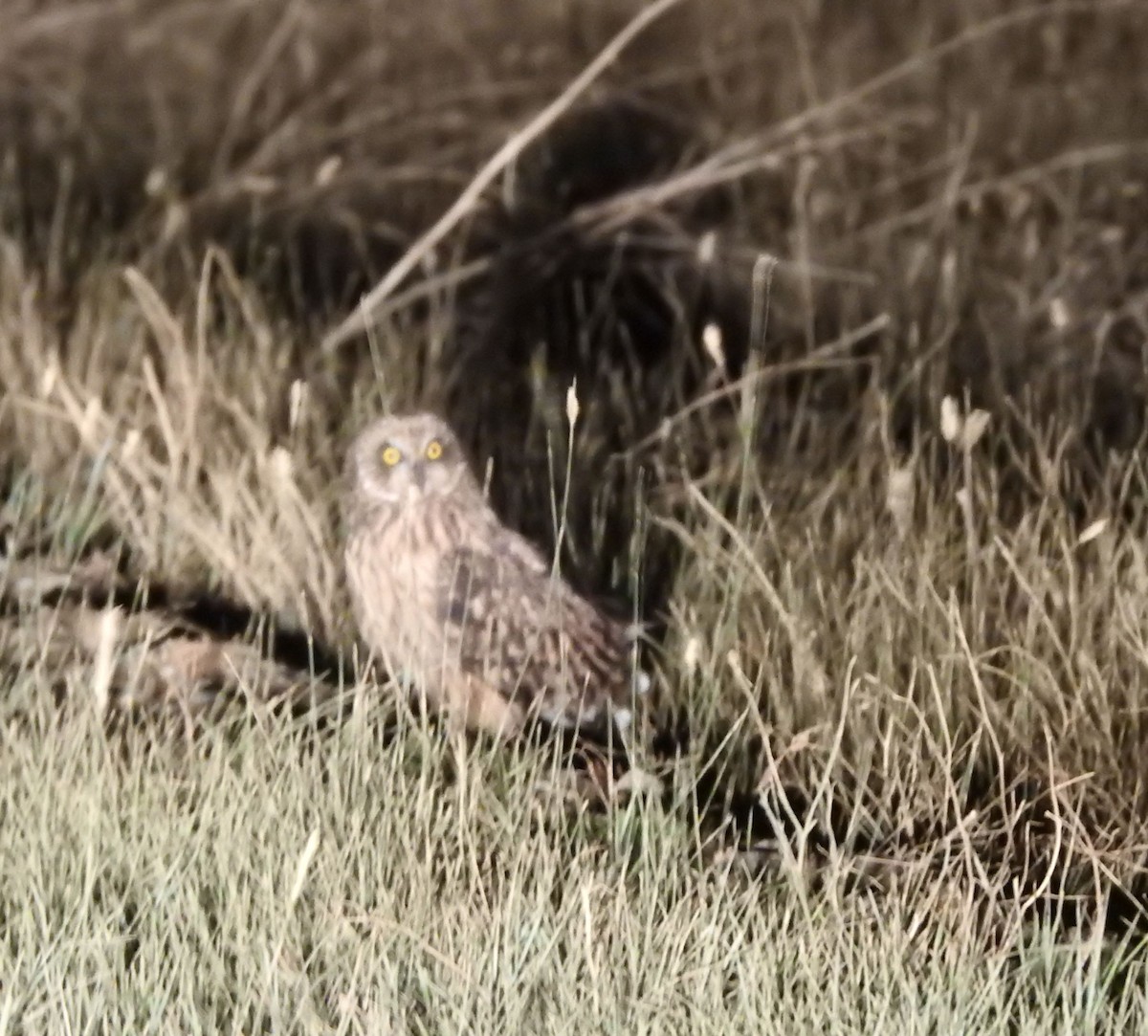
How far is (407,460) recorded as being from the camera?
3693 millimetres

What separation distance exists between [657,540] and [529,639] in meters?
0.64

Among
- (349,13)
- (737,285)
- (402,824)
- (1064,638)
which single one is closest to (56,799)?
(402,824)

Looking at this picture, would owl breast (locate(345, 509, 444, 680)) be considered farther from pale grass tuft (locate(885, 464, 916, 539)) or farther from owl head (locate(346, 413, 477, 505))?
pale grass tuft (locate(885, 464, 916, 539))

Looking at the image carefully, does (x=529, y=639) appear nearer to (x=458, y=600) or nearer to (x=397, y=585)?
(x=458, y=600)

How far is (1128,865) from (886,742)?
0.39 meters

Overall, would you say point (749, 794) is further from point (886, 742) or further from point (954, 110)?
point (954, 110)

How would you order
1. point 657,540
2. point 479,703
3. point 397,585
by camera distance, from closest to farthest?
point 479,703 → point 397,585 → point 657,540

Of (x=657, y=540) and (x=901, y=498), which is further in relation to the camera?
(x=657, y=540)

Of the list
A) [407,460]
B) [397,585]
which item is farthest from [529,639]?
[407,460]

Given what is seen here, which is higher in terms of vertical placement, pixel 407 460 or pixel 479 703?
pixel 407 460

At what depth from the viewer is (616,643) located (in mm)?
3676

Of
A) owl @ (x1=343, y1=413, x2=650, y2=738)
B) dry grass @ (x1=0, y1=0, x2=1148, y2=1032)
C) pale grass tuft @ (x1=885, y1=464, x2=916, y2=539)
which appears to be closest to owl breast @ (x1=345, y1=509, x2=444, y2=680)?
owl @ (x1=343, y1=413, x2=650, y2=738)

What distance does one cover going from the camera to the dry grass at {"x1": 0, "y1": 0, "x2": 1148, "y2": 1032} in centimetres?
250

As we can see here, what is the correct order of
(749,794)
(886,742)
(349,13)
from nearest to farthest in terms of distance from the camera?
(886,742) → (749,794) → (349,13)
